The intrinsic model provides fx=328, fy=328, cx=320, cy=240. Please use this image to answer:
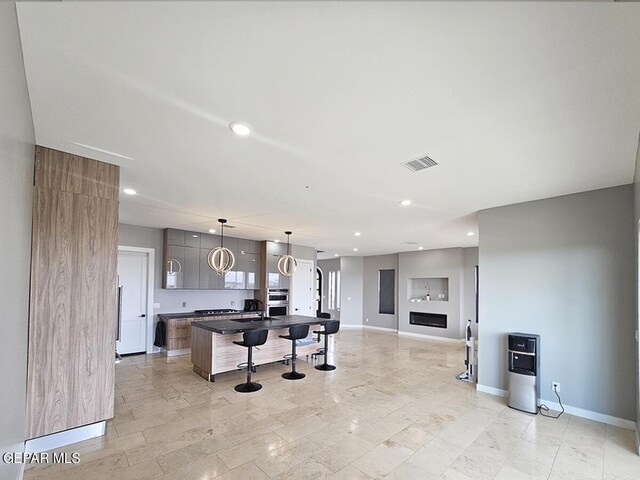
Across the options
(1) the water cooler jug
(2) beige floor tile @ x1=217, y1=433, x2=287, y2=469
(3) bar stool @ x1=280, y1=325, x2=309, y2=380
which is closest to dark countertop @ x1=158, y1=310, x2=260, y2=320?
(3) bar stool @ x1=280, y1=325, x2=309, y2=380

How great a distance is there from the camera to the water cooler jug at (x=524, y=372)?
415 cm

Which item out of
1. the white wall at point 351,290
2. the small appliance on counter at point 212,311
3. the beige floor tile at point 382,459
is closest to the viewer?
the beige floor tile at point 382,459

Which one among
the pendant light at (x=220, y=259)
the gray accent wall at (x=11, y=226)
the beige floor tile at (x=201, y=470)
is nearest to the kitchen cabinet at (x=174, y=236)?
the pendant light at (x=220, y=259)

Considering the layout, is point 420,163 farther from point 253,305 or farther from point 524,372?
point 253,305

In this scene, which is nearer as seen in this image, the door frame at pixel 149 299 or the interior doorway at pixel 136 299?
the interior doorway at pixel 136 299

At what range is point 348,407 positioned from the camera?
417 cm

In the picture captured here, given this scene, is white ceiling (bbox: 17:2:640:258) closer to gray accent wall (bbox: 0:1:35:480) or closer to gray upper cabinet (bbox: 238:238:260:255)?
gray accent wall (bbox: 0:1:35:480)

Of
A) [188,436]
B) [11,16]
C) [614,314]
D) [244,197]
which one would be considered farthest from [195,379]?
[614,314]

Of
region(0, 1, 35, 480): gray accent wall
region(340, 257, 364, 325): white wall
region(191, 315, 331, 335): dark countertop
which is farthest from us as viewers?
region(340, 257, 364, 325): white wall

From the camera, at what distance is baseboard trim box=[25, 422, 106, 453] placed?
2928 millimetres

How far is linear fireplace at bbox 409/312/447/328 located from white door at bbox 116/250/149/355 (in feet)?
25.2

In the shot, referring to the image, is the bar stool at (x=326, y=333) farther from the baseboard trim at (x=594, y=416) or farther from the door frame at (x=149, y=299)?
the door frame at (x=149, y=299)

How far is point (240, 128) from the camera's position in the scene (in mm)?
2576

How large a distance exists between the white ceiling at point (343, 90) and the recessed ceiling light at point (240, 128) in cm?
9
